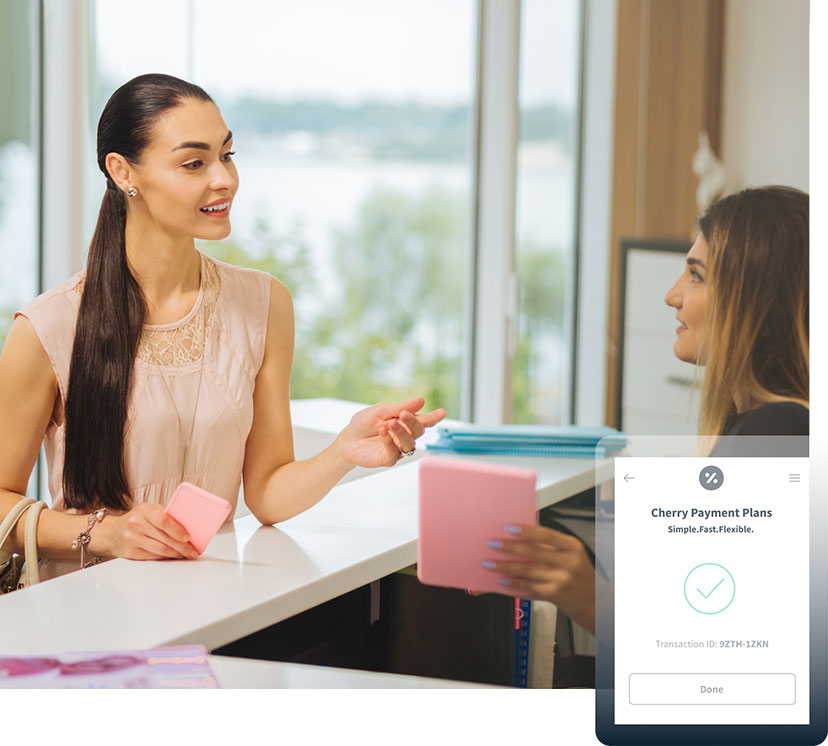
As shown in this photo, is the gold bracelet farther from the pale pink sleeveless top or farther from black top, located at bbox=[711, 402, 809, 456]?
black top, located at bbox=[711, 402, 809, 456]

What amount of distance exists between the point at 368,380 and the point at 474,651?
2.56 feet

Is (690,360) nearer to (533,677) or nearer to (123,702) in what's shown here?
(533,677)

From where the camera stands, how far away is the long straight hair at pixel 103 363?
2.65ft

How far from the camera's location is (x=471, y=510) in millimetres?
636

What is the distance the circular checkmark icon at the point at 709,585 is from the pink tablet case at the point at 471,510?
0.33 ft

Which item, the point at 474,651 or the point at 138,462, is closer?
the point at 474,651

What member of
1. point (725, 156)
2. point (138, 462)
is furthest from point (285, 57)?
point (725, 156)

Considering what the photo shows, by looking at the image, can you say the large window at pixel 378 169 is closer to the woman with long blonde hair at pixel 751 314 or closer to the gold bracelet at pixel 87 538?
the gold bracelet at pixel 87 538

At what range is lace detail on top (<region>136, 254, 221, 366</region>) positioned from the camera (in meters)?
0.84

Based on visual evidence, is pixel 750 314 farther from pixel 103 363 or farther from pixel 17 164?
pixel 17 164

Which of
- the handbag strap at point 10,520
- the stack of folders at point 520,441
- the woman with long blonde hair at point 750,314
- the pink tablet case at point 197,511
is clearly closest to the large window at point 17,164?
the handbag strap at point 10,520

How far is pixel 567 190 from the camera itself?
2.55 meters

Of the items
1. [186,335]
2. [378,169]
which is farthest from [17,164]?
[378,169]

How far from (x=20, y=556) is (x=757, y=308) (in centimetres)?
60
